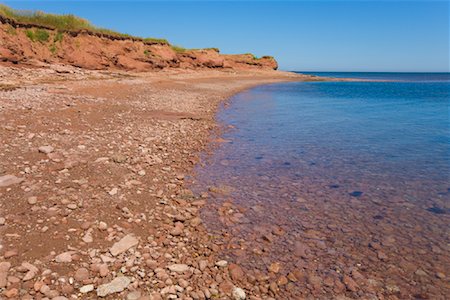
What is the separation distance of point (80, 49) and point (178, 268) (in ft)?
96.3

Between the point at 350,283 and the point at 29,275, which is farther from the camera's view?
the point at 350,283

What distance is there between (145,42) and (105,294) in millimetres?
39977

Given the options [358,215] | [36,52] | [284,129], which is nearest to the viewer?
[358,215]

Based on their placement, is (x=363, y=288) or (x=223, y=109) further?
(x=223, y=109)

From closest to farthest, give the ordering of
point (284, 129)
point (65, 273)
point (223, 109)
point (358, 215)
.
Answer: point (65, 273), point (358, 215), point (284, 129), point (223, 109)

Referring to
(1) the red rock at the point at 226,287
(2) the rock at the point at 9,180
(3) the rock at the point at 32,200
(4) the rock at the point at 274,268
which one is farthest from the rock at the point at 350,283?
(2) the rock at the point at 9,180

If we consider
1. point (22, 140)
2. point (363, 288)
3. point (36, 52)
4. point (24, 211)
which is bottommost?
point (363, 288)

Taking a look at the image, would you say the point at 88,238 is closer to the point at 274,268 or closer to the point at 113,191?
the point at 113,191

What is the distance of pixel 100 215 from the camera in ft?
17.1

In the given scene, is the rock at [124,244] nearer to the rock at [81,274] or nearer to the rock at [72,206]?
the rock at [81,274]

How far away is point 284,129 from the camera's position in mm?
14664

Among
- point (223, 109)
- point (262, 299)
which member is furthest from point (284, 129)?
point (262, 299)

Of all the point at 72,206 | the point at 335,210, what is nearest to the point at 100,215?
the point at 72,206

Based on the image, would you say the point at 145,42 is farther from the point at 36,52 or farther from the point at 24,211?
the point at 24,211
